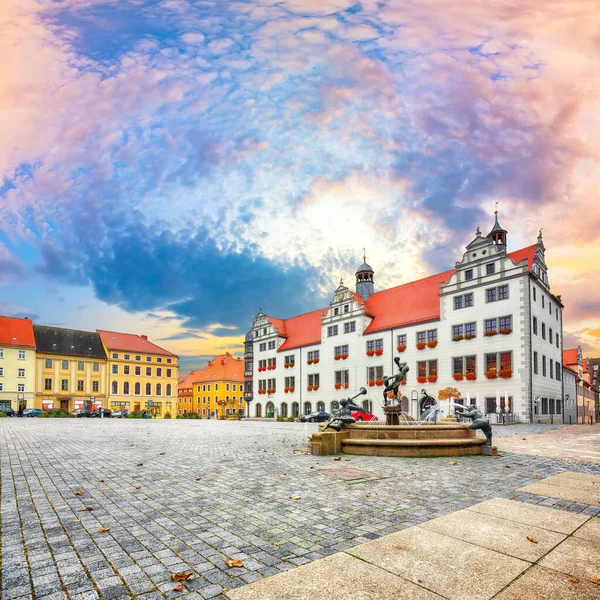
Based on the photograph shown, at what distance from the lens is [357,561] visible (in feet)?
13.8

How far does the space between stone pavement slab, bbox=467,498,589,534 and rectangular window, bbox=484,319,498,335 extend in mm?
34513

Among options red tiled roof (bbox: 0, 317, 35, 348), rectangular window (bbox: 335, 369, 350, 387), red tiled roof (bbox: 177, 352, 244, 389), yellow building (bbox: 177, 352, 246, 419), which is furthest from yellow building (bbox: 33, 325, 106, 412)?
rectangular window (bbox: 335, 369, 350, 387)

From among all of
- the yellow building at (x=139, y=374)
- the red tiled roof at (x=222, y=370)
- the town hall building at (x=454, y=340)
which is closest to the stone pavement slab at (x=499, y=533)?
the town hall building at (x=454, y=340)

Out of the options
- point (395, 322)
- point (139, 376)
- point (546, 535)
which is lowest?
point (139, 376)

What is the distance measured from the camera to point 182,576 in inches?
156

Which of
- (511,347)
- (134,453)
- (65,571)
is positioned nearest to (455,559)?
(65,571)

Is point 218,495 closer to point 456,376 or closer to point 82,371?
point 456,376

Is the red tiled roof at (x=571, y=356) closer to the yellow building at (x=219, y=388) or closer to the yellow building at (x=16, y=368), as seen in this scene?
the yellow building at (x=219, y=388)

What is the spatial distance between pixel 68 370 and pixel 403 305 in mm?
56129

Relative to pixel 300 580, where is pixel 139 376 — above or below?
below

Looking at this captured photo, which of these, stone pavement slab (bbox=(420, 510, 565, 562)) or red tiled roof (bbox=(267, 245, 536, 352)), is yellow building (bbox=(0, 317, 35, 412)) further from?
stone pavement slab (bbox=(420, 510, 565, 562))

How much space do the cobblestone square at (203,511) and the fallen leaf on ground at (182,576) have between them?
0.09 m

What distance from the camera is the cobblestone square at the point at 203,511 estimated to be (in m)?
4.07

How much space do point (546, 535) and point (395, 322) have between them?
43588mm
